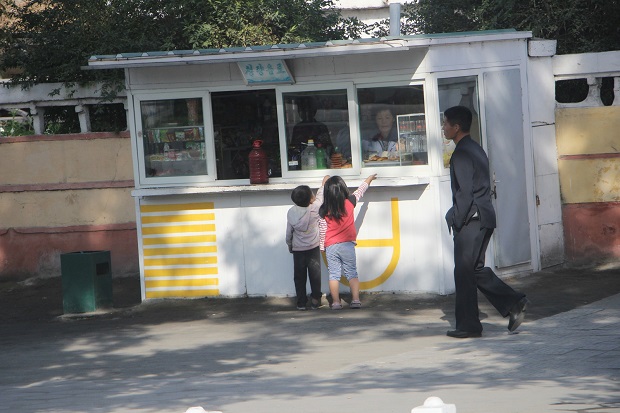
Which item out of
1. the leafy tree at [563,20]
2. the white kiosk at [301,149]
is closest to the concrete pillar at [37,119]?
the white kiosk at [301,149]

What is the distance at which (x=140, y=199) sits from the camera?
12.4 m

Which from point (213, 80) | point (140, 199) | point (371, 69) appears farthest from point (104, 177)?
point (371, 69)

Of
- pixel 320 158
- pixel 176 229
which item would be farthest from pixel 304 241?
pixel 176 229

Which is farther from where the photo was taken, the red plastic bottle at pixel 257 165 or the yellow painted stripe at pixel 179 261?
the yellow painted stripe at pixel 179 261

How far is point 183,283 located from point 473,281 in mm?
4506

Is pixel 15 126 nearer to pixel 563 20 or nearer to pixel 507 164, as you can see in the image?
pixel 507 164

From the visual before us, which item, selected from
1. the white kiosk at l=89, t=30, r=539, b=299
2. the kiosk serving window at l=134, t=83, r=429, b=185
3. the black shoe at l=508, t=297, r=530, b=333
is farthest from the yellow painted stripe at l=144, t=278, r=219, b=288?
the black shoe at l=508, t=297, r=530, b=333

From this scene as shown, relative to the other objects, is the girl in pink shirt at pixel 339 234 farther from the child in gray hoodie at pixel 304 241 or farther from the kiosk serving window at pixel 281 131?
the kiosk serving window at pixel 281 131

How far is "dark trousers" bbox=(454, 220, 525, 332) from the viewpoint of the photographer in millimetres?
9039

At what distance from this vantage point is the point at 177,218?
12.3 meters

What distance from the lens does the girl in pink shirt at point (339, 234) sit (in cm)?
1099

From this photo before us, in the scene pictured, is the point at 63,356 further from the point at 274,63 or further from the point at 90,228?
the point at 90,228

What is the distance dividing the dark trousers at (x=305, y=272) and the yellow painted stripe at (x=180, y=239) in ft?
4.40

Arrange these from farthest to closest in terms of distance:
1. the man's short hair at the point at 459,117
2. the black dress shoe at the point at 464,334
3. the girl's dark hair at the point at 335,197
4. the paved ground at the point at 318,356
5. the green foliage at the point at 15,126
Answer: the green foliage at the point at 15,126 → the girl's dark hair at the point at 335,197 → the man's short hair at the point at 459,117 → the black dress shoe at the point at 464,334 → the paved ground at the point at 318,356
